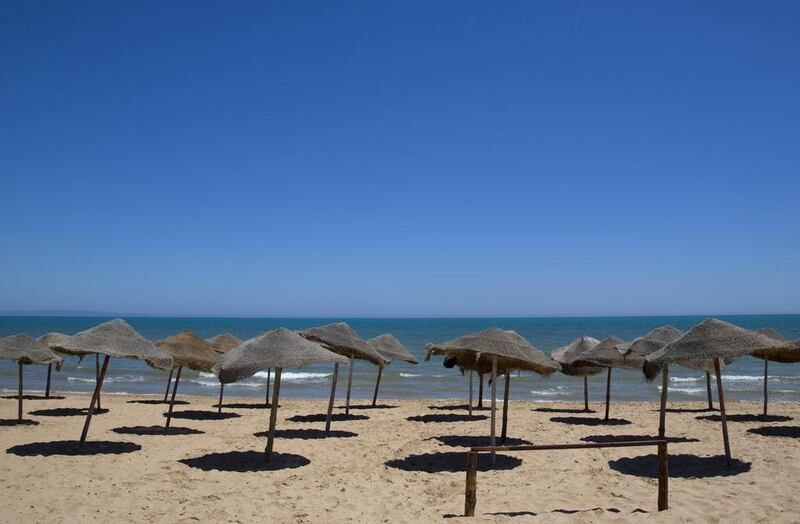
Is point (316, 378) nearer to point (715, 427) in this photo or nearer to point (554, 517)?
point (715, 427)

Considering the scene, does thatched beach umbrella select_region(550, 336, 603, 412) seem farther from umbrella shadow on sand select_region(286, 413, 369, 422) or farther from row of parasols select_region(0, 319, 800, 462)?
umbrella shadow on sand select_region(286, 413, 369, 422)

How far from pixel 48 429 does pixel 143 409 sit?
4.64 m

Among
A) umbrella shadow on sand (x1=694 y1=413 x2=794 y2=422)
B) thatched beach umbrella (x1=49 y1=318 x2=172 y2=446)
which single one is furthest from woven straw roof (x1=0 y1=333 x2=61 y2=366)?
umbrella shadow on sand (x1=694 y1=413 x2=794 y2=422)

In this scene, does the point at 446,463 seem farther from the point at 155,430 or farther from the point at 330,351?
the point at 155,430

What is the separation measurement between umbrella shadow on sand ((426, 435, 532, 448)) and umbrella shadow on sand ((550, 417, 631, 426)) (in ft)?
12.3

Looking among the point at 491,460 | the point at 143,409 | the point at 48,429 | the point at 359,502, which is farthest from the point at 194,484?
the point at 143,409

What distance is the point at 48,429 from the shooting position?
13.4 m

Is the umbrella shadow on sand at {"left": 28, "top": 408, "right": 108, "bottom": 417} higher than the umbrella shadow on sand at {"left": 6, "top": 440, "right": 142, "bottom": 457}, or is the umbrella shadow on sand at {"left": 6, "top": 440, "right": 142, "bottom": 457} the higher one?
the umbrella shadow on sand at {"left": 6, "top": 440, "right": 142, "bottom": 457}

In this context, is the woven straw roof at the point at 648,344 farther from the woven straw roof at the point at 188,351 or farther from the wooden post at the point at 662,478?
the woven straw roof at the point at 188,351

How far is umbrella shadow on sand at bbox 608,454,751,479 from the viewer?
9.55 metres

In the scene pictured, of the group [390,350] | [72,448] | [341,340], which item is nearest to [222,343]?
[390,350]

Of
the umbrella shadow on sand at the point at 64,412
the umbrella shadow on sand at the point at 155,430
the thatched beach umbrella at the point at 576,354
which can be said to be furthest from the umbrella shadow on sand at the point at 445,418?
the umbrella shadow on sand at the point at 64,412

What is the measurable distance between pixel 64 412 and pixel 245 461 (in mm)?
9431

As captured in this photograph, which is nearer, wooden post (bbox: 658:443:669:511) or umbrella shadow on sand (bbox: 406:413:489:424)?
wooden post (bbox: 658:443:669:511)
